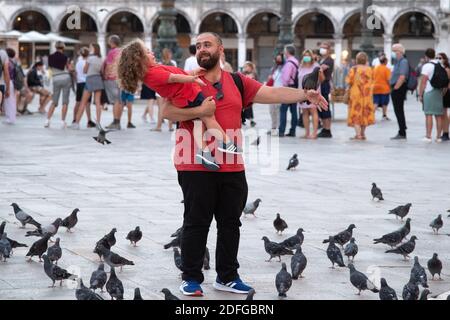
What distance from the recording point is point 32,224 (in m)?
8.35

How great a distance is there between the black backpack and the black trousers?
10.5 m

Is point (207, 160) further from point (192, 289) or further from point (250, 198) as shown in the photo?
point (250, 198)

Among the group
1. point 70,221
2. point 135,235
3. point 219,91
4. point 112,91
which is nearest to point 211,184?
point 219,91

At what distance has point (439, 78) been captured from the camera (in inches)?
640

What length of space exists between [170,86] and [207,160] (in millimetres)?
464

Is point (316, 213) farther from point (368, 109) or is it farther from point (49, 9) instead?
point (49, 9)

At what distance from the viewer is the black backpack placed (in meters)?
16.2

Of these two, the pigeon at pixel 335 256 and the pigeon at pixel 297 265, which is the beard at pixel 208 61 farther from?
the pigeon at pixel 335 256

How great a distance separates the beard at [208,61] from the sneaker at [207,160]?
503 mm

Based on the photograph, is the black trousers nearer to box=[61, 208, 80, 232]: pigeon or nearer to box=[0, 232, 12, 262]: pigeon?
box=[0, 232, 12, 262]: pigeon

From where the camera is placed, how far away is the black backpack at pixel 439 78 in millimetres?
16219

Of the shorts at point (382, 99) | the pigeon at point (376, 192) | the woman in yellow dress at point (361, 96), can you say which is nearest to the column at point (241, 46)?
the shorts at point (382, 99)

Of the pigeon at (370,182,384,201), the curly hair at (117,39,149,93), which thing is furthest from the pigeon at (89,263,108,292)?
the pigeon at (370,182,384,201)
